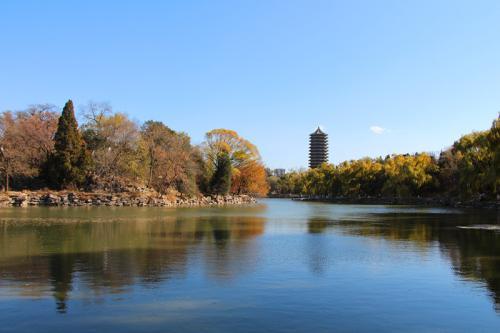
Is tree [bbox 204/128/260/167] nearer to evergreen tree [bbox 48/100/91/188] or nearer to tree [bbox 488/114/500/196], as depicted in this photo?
evergreen tree [bbox 48/100/91/188]

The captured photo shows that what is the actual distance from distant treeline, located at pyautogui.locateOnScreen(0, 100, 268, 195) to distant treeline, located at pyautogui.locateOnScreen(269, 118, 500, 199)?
37.7 metres

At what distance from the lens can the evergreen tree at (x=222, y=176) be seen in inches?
3302

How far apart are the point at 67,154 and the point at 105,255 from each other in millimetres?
48496

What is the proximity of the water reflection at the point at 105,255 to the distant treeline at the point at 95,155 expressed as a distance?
119 ft

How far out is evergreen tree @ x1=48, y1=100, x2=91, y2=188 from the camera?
63.8 metres

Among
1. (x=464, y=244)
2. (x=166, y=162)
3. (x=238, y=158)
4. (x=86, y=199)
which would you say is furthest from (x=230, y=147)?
(x=464, y=244)

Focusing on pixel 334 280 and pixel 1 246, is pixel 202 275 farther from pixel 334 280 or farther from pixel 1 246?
pixel 1 246

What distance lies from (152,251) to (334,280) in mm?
8367

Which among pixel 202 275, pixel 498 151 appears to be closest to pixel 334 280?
pixel 202 275

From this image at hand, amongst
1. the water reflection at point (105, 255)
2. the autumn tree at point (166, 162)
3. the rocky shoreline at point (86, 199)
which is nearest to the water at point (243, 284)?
the water reflection at point (105, 255)

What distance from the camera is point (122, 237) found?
25.5 meters

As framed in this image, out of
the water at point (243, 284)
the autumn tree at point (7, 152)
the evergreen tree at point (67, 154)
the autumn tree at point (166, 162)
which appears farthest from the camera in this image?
the autumn tree at point (166, 162)

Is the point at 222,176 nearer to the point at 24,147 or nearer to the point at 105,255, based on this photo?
the point at 24,147

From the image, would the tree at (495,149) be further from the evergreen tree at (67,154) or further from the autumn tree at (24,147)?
the autumn tree at (24,147)
